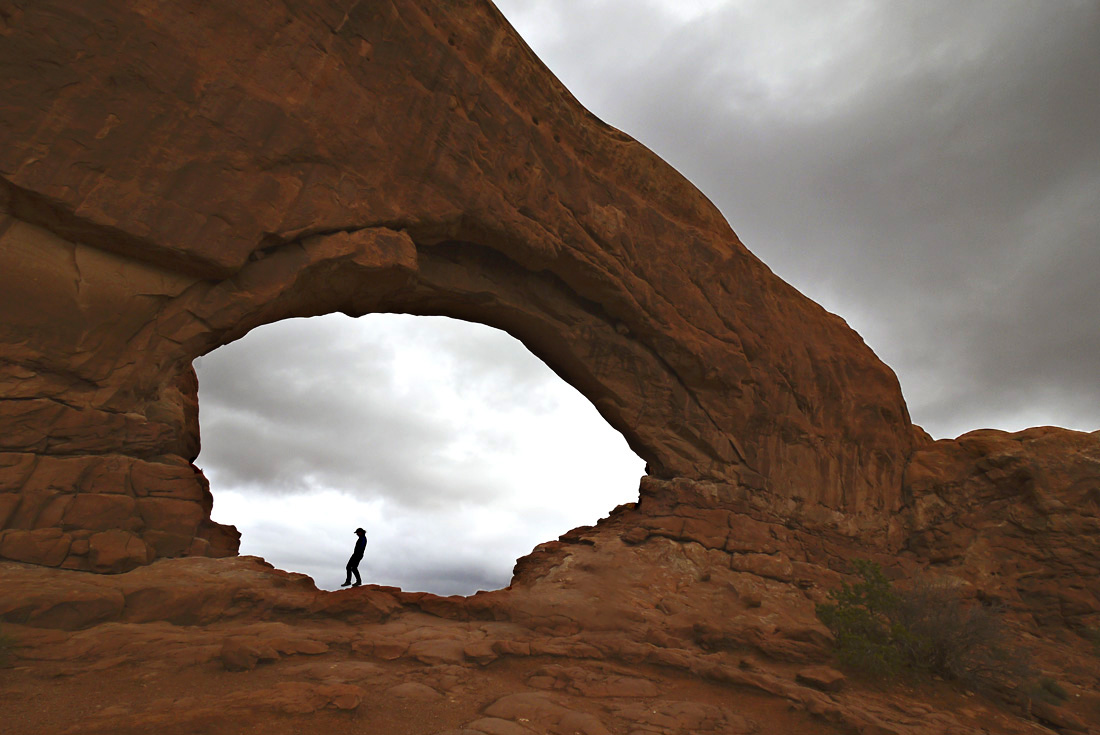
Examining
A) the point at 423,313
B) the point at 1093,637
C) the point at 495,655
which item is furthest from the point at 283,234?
the point at 1093,637

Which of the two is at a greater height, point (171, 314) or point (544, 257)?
point (544, 257)

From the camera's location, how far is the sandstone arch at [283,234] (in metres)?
8.16

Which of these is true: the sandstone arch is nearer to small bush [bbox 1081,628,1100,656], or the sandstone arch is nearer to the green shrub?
the green shrub

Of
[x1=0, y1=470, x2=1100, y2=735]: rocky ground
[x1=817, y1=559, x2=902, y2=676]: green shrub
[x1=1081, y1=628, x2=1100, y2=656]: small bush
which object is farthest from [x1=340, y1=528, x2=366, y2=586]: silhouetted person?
[x1=1081, y1=628, x2=1100, y2=656]: small bush

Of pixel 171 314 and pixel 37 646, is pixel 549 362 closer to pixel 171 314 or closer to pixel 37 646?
pixel 171 314

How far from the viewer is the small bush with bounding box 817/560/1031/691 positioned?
11.9 m

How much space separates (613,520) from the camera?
52.5ft

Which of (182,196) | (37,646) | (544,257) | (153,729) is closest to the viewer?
(153,729)

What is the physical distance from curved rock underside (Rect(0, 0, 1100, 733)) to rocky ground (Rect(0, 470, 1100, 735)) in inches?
2.8

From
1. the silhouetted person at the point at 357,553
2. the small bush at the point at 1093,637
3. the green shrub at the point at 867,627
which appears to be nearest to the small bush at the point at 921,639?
the green shrub at the point at 867,627

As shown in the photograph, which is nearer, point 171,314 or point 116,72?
point 116,72

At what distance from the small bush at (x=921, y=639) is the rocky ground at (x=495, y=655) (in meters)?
0.37

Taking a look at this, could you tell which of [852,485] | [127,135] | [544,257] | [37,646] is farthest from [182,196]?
[852,485]

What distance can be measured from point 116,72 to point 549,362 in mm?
10679
